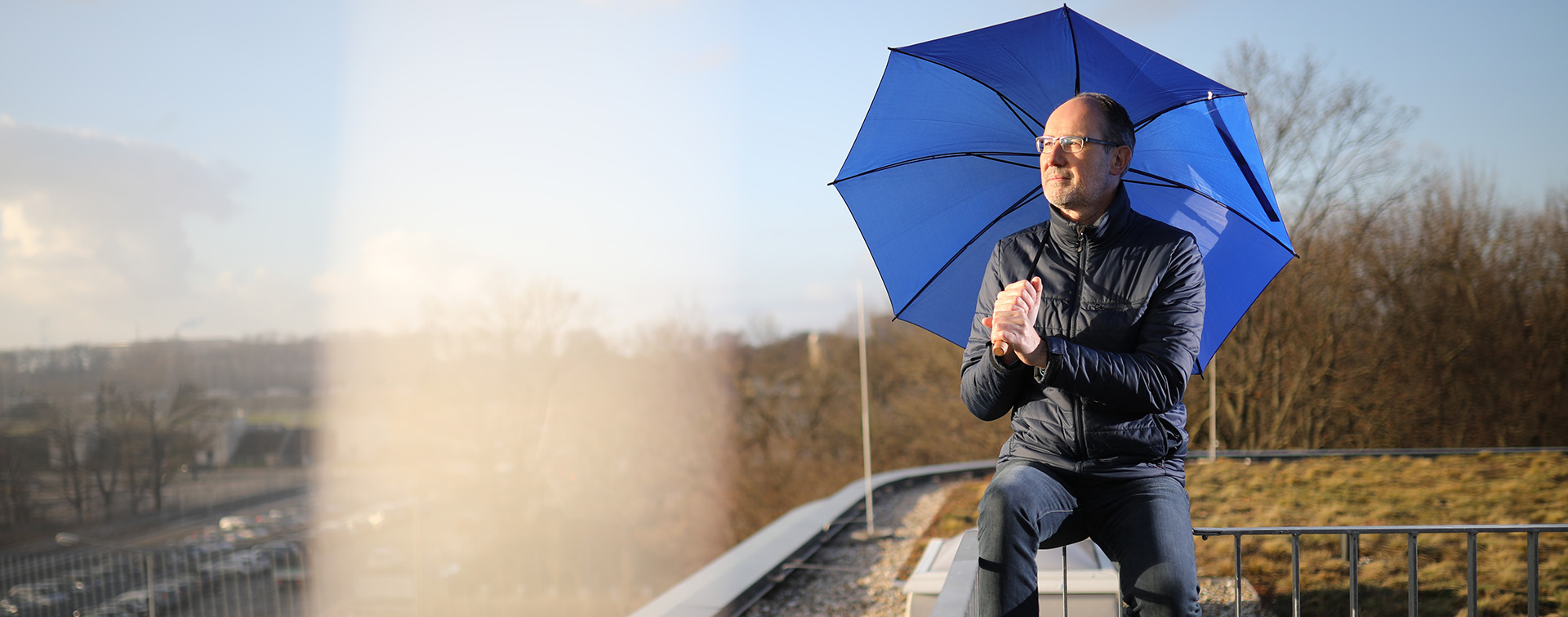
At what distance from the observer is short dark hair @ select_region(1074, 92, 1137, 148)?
1555 mm

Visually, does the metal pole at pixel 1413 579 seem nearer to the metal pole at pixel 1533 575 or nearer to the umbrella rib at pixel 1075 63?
the metal pole at pixel 1533 575

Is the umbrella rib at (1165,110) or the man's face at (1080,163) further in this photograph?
the umbrella rib at (1165,110)

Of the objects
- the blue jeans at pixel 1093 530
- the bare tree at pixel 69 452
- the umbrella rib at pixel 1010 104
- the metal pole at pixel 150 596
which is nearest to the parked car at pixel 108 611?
the metal pole at pixel 150 596

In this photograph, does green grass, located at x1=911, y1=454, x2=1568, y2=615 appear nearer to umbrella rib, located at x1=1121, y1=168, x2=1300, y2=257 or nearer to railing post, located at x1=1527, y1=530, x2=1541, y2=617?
railing post, located at x1=1527, y1=530, x2=1541, y2=617

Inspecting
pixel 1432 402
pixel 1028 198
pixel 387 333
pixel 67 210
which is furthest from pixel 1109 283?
pixel 67 210

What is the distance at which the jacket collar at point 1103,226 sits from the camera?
62.1 inches

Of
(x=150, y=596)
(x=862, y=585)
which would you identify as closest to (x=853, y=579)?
(x=862, y=585)

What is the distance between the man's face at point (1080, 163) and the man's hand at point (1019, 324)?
0.95ft

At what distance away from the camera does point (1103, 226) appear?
1.57 meters

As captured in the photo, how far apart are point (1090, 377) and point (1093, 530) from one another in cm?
35

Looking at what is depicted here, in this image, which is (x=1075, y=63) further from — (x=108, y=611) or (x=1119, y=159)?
(x=108, y=611)

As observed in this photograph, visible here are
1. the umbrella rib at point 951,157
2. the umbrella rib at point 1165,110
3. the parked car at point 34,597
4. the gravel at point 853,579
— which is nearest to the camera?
the umbrella rib at point 1165,110

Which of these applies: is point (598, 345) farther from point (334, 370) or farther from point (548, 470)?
point (334, 370)

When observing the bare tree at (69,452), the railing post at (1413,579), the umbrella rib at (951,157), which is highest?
the umbrella rib at (951,157)
